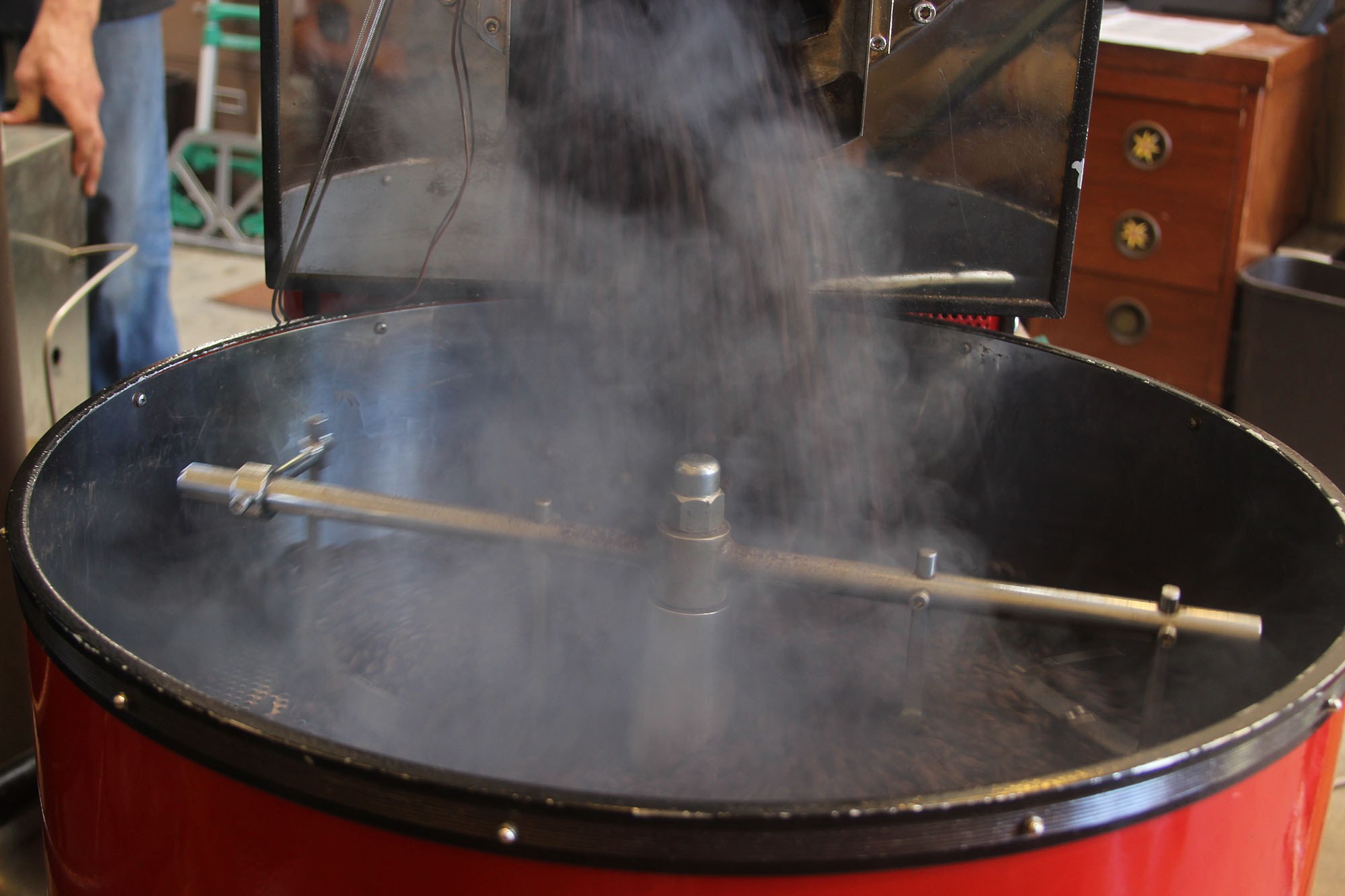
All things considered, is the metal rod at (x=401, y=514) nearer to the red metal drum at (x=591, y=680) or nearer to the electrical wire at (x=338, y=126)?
the red metal drum at (x=591, y=680)

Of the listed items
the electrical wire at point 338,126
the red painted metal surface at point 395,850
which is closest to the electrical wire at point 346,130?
the electrical wire at point 338,126

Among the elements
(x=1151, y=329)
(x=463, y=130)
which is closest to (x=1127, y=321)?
(x=1151, y=329)

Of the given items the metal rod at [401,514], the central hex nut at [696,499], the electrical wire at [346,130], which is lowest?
the metal rod at [401,514]

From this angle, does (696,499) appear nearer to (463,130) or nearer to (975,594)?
(975,594)

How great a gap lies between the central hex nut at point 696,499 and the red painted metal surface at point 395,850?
1.15 ft

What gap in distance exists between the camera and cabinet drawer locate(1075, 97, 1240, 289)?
2254 millimetres

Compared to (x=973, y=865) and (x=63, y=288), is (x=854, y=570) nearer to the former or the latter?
(x=973, y=865)

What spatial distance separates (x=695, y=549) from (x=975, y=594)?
0.20 metres

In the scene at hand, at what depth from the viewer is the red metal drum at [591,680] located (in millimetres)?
578

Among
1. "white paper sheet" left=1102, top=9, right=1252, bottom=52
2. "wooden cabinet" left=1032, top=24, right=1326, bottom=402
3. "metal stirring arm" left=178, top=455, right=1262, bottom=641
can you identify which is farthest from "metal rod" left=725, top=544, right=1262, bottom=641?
"white paper sheet" left=1102, top=9, right=1252, bottom=52

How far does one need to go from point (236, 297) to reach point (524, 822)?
3.14 m

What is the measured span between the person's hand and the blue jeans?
182mm

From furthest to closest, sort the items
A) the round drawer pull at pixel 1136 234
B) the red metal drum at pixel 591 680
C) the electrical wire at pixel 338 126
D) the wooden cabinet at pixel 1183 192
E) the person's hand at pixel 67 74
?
the round drawer pull at pixel 1136 234 → the wooden cabinet at pixel 1183 192 → the person's hand at pixel 67 74 → the electrical wire at pixel 338 126 → the red metal drum at pixel 591 680

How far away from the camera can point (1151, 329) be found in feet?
8.00
